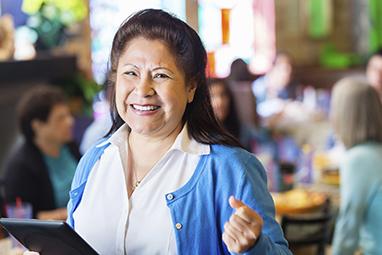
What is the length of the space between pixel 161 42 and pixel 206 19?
252 inches

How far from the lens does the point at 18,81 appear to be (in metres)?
6.09

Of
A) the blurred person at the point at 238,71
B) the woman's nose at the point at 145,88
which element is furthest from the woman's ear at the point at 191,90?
the blurred person at the point at 238,71

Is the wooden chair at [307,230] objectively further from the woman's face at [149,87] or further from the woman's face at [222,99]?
the woman's face at [149,87]

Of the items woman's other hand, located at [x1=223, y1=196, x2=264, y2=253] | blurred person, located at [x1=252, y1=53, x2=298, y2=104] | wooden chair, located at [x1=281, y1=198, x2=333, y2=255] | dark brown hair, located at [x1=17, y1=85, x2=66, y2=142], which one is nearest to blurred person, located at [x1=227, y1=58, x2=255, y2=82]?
blurred person, located at [x1=252, y1=53, x2=298, y2=104]

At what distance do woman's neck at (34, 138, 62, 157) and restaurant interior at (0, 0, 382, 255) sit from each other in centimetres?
21

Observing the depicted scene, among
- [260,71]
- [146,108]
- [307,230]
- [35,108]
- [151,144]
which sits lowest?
[307,230]

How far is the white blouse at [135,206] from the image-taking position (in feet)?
5.52

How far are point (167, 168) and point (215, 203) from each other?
0.15m

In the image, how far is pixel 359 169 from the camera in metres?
3.19

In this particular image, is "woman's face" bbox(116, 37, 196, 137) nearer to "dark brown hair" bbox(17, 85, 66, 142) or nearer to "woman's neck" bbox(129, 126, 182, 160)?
"woman's neck" bbox(129, 126, 182, 160)

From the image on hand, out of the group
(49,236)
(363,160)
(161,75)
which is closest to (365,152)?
(363,160)

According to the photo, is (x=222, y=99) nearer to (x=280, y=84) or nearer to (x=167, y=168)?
(x=280, y=84)

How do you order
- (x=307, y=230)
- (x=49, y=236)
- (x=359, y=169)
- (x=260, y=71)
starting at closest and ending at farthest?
(x=49, y=236) → (x=359, y=169) → (x=307, y=230) → (x=260, y=71)

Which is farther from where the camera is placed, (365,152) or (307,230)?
(307,230)
